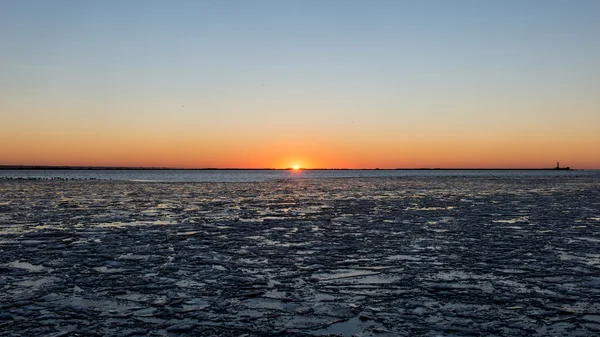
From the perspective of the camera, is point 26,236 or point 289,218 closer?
point 26,236

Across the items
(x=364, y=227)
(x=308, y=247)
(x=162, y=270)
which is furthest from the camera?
(x=364, y=227)

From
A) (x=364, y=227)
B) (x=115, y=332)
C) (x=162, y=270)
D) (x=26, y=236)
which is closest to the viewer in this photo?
(x=115, y=332)

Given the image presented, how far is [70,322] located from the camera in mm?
6879

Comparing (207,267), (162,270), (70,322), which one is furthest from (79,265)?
(70,322)

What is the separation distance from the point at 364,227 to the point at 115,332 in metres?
11.9

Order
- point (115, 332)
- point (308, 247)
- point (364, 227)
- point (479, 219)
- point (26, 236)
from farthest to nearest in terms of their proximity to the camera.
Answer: point (479, 219) < point (364, 227) < point (26, 236) < point (308, 247) < point (115, 332)

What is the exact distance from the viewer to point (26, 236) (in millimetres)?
14984

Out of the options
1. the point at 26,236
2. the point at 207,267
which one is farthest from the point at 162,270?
the point at 26,236

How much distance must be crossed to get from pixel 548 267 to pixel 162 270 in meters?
7.89

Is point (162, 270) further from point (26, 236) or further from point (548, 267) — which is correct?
point (548, 267)

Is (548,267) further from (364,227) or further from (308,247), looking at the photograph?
(364,227)

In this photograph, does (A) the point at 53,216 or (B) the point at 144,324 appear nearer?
(B) the point at 144,324

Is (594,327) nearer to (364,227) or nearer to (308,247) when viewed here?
→ (308,247)

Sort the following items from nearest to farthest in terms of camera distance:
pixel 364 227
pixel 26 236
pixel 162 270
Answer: pixel 162 270
pixel 26 236
pixel 364 227
